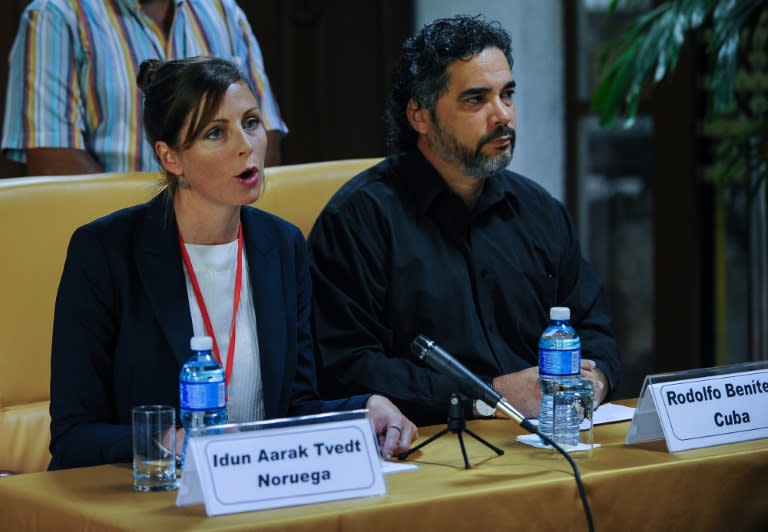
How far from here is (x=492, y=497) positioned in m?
1.68

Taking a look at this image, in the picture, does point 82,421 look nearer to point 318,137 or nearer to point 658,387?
point 658,387

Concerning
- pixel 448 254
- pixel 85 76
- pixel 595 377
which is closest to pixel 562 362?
pixel 595 377

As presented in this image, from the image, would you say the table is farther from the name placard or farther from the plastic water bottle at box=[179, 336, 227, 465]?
the plastic water bottle at box=[179, 336, 227, 465]

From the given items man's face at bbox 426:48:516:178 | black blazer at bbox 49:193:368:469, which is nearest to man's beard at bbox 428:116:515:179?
man's face at bbox 426:48:516:178

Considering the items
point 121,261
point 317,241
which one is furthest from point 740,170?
point 121,261

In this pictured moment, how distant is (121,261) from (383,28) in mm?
2765

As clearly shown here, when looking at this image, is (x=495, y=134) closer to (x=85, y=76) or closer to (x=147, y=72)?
(x=147, y=72)

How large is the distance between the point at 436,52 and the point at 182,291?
822mm

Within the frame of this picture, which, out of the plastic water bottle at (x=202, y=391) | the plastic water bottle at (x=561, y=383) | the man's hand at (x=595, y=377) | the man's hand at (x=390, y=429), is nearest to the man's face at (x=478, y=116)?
the man's hand at (x=595, y=377)

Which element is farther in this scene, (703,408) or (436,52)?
(436,52)

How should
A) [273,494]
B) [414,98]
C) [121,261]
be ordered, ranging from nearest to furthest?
[273,494] < [121,261] < [414,98]

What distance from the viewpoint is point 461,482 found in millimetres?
1720

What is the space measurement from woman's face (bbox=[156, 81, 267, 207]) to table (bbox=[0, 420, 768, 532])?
1.60 ft

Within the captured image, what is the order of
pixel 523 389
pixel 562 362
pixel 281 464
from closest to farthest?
pixel 281 464 < pixel 562 362 < pixel 523 389
